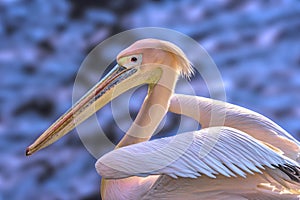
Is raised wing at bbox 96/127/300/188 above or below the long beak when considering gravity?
below

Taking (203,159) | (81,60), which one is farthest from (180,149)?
(81,60)

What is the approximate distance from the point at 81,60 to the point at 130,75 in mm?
2134

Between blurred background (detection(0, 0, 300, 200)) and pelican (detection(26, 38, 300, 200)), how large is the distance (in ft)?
4.62

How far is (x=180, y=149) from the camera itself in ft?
7.71

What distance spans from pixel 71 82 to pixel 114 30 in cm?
59

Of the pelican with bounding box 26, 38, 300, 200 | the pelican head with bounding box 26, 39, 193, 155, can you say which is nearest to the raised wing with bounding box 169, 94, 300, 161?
the pelican with bounding box 26, 38, 300, 200

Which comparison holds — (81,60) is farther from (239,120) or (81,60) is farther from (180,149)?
(180,149)

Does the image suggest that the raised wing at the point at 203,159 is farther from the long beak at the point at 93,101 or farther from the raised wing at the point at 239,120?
the long beak at the point at 93,101

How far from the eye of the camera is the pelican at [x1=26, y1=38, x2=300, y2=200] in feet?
7.62

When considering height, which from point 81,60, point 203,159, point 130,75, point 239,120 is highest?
point 81,60

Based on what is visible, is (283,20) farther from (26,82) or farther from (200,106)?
(200,106)

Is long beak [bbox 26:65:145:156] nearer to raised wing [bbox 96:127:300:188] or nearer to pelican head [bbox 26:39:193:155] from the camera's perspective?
pelican head [bbox 26:39:193:155]

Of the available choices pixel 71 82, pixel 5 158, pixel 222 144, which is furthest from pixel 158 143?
pixel 71 82

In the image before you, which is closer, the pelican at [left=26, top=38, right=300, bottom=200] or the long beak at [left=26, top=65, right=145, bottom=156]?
the pelican at [left=26, top=38, right=300, bottom=200]
